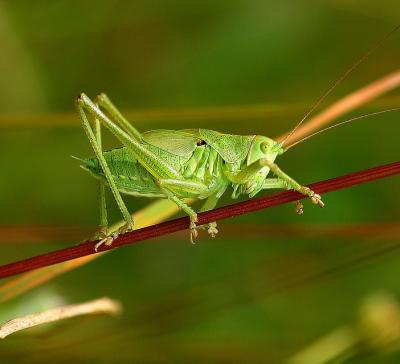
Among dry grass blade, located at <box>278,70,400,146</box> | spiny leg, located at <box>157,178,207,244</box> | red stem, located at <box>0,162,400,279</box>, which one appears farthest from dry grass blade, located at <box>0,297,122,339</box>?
dry grass blade, located at <box>278,70,400,146</box>

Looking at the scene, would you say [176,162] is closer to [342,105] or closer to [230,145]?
[230,145]

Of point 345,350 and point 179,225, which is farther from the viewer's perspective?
point 345,350

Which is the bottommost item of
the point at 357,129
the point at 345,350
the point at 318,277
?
the point at 345,350

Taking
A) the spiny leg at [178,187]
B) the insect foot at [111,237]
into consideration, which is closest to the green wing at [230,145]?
the spiny leg at [178,187]

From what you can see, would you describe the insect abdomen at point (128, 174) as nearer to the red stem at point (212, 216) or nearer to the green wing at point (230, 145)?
the green wing at point (230, 145)

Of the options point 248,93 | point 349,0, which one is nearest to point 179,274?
point 248,93

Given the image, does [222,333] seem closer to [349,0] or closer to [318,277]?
[318,277]

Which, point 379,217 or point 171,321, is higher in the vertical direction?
point 379,217
